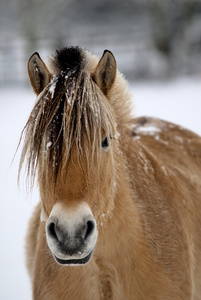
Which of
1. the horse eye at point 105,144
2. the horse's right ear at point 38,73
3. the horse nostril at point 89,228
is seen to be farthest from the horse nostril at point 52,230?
the horse's right ear at point 38,73

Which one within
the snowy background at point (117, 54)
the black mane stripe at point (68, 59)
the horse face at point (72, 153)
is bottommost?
the horse face at point (72, 153)

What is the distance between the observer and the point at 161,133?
3.29 m

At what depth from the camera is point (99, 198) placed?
1.78 metres

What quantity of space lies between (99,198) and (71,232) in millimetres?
347

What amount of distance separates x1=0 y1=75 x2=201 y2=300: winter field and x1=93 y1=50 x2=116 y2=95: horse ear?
58 centimetres

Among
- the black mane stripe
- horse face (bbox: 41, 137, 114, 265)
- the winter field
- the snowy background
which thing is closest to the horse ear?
the black mane stripe

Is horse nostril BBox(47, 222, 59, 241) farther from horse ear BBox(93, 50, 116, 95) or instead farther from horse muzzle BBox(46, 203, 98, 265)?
horse ear BBox(93, 50, 116, 95)

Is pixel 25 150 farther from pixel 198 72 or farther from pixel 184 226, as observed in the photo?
pixel 198 72

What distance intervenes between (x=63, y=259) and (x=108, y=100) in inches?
35.6

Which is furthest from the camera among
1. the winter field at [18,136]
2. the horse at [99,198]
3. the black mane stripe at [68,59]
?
the winter field at [18,136]

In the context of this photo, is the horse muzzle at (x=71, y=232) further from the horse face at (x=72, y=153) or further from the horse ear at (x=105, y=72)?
the horse ear at (x=105, y=72)

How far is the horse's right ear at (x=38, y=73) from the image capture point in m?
1.78

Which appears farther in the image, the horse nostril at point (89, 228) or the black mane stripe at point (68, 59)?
the black mane stripe at point (68, 59)

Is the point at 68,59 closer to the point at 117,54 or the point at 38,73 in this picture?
the point at 38,73
